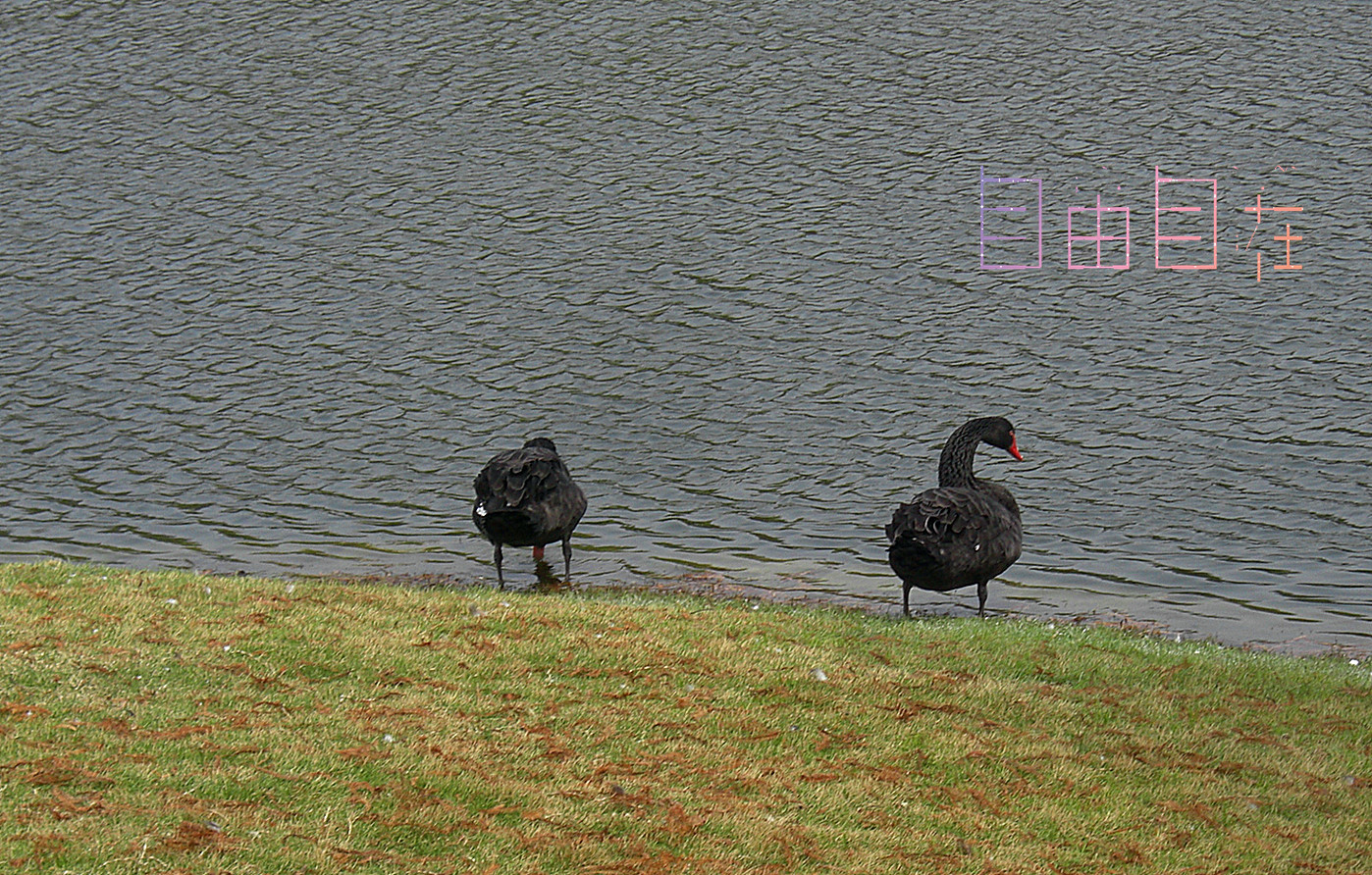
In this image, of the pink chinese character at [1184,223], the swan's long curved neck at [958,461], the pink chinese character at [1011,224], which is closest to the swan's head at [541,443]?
the swan's long curved neck at [958,461]

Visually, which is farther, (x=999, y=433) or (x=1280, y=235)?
(x=1280, y=235)

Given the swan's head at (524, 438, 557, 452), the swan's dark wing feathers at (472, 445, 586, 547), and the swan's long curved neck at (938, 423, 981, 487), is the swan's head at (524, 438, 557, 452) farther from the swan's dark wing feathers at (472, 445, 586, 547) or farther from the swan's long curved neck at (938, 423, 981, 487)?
the swan's long curved neck at (938, 423, 981, 487)

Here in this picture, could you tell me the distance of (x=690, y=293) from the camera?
2858 centimetres

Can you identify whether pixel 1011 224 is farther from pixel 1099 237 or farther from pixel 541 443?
pixel 541 443

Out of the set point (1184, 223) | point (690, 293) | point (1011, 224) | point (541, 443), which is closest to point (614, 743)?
point (541, 443)

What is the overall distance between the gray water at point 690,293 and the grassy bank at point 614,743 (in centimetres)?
476

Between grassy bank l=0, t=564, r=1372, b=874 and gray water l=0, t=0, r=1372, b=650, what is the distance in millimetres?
4759

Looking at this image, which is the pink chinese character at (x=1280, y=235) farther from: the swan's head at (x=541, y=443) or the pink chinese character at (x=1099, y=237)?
the swan's head at (x=541, y=443)

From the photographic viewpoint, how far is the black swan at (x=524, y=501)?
16.4 metres

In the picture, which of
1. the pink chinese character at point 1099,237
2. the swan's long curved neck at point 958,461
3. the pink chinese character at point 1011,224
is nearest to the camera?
the swan's long curved neck at point 958,461

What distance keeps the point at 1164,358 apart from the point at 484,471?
44.8 ft

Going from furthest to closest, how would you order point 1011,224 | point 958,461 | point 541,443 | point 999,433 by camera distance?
point 1011,224 → point 541,443 → point 999,433 → point 958,461

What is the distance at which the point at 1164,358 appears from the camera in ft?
82.1

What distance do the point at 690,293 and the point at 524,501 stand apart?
→ 42.4 feet
